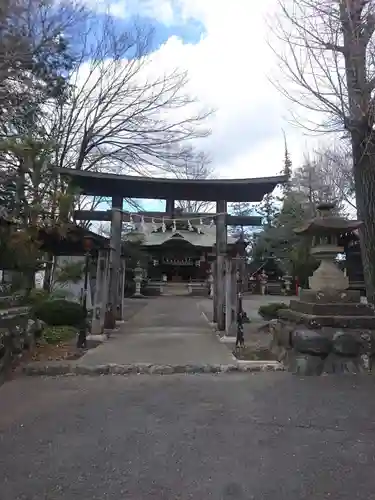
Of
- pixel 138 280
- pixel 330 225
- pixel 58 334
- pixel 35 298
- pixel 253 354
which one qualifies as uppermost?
pixel 330 225

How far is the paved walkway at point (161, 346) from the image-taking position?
7.58 m

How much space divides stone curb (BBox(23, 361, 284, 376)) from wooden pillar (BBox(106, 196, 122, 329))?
452 cm

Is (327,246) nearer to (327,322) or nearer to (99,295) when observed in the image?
(327,322)

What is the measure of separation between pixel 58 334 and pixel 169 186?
4.83 meters

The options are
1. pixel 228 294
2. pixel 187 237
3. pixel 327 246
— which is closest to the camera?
pixel 327 246

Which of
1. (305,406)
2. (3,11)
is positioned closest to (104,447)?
(305,406)

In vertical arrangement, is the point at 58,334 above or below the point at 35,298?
below

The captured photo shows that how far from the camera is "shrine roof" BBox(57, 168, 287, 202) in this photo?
36.7ft

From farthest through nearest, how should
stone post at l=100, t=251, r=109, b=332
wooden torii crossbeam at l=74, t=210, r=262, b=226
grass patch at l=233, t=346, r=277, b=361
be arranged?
wooden torii crossbeam at l=74, t=210, r=262, b=226 → stone post at l=100, t=251, r=109, b=332 → grass patch at l=233, t=346, r=277, b=361

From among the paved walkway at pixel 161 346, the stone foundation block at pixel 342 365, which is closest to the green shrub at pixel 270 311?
the paved walkway at pixel 161 346

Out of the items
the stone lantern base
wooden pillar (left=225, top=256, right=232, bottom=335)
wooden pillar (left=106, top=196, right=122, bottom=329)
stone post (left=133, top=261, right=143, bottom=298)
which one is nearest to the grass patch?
the stone lantern base

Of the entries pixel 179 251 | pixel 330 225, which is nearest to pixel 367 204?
pixel 330 225

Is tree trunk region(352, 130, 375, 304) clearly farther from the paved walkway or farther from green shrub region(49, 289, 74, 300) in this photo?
green shrub region(49, 289, 74, 300)

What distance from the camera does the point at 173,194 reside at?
39.7 feet
